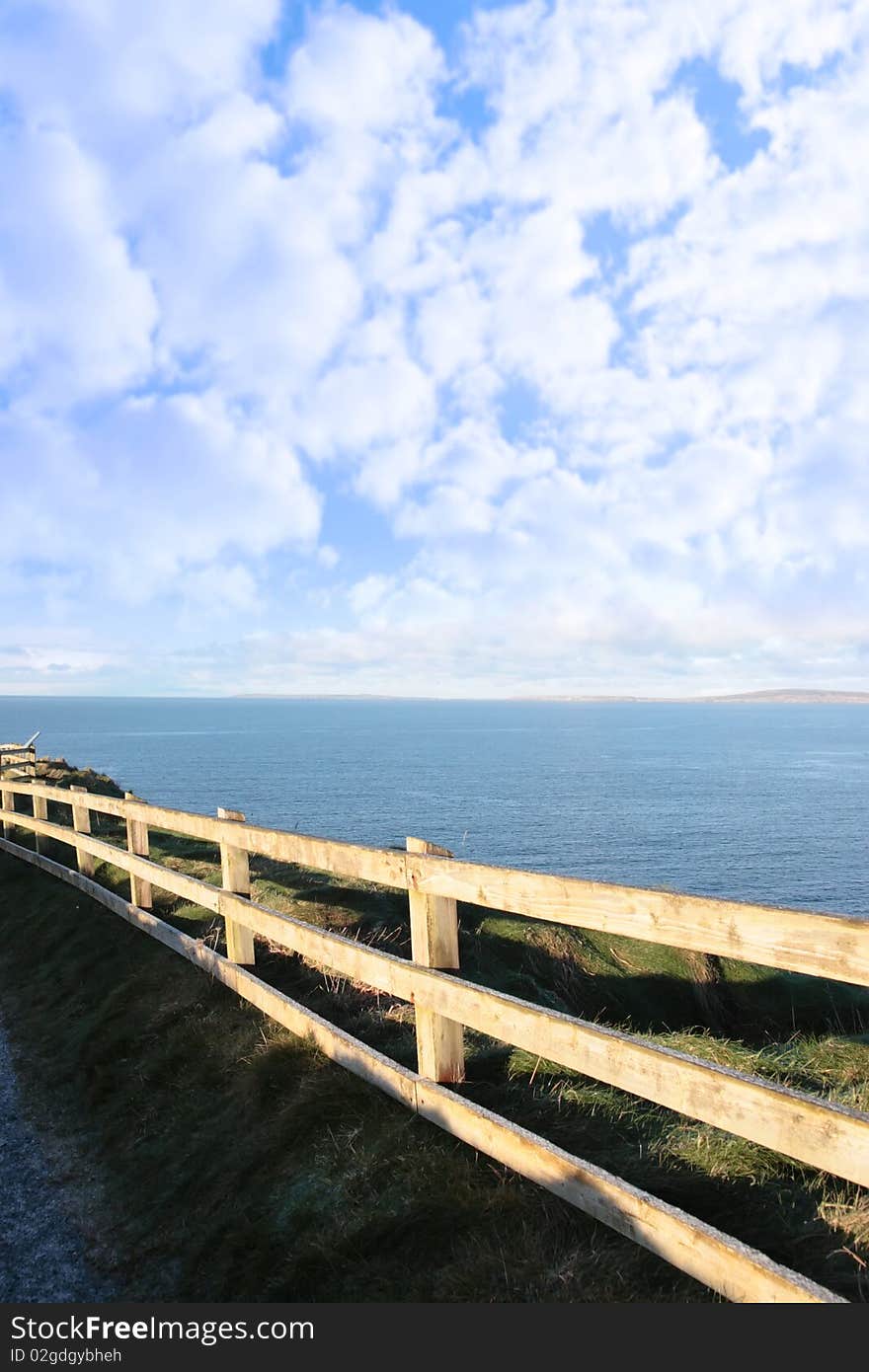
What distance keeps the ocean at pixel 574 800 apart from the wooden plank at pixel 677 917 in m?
4.90

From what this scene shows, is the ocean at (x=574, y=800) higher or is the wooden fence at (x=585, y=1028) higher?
the wooden fence at (x=585, y=1028)

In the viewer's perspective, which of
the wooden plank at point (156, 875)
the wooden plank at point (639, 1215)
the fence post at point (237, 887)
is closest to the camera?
the wooden plank at point (639, 1215)

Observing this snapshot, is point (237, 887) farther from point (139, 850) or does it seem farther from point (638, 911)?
point (638, 911)

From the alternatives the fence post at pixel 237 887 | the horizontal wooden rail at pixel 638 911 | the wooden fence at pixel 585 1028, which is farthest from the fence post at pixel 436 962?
the fence post at pixel 237 887

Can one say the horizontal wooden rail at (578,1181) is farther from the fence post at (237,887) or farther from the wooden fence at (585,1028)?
the fence post at (237,887)

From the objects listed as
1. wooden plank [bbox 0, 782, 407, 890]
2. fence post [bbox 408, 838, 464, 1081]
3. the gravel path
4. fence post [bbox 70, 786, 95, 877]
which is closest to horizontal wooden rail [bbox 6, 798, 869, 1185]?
fence post [bbox 408, 838, 464, 1081]

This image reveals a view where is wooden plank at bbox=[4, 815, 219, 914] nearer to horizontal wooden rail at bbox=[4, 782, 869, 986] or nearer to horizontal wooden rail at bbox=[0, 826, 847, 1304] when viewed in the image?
horizontal wooden rail at bbox=[0, 826, 847, 1304]

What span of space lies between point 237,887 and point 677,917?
4727 millimetres

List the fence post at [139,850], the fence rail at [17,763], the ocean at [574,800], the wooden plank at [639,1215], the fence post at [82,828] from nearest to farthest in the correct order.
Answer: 1. the wooden plank at [639,1215]
2. the fence post at [139,850]
3. the fence post at [82,828]
4. the fence rail at [17,763]
5. the ocean at [574,800]

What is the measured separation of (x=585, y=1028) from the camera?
4039 millimetres

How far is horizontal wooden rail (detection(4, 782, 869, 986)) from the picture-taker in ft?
10.3

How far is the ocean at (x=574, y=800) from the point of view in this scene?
1729 inches

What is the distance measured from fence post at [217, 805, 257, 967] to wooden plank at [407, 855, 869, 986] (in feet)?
9.19

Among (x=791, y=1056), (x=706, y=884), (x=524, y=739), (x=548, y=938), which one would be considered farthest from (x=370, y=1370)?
(x=524, y=739)
